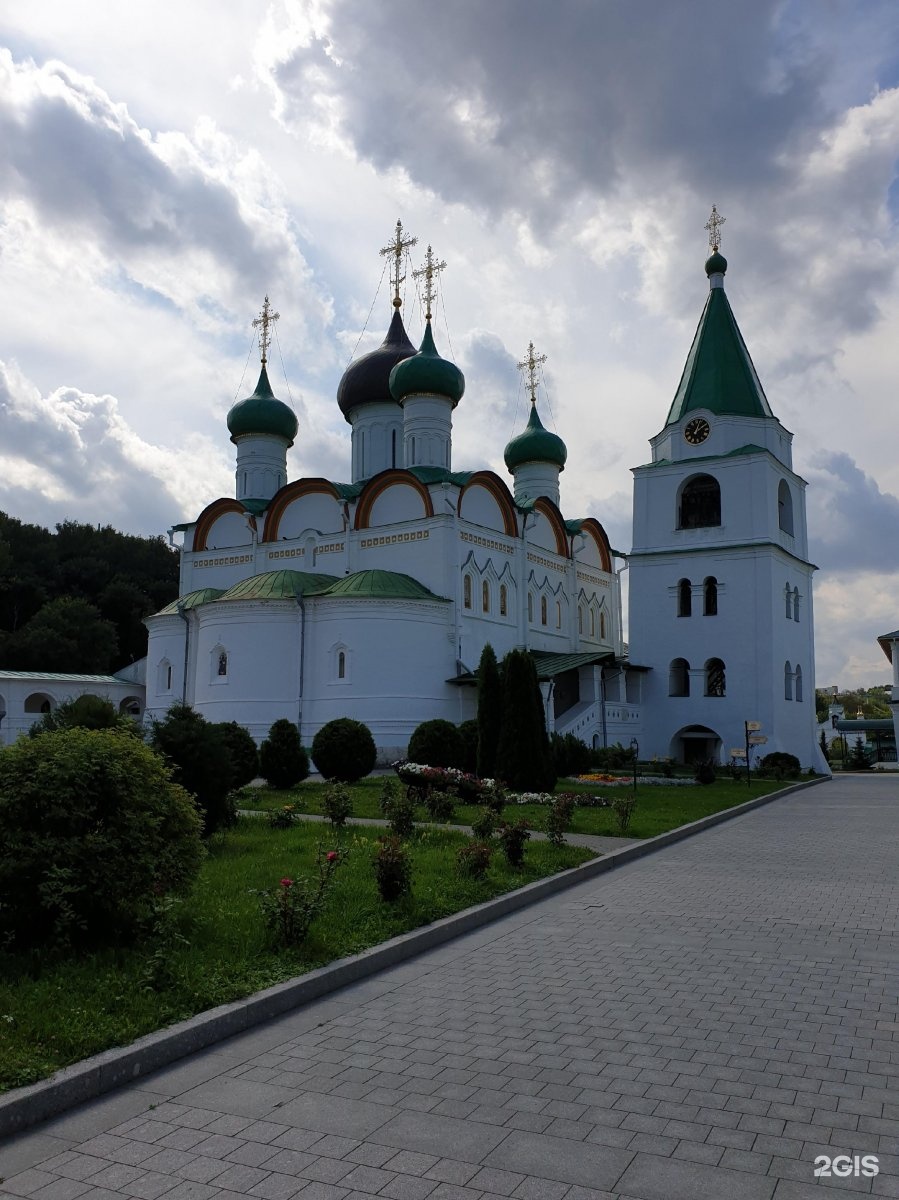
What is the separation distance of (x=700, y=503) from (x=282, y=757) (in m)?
19.7

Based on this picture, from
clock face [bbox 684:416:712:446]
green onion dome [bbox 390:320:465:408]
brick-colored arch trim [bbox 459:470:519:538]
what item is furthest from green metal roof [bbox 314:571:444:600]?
clock face [bbox 684:416:712:446]

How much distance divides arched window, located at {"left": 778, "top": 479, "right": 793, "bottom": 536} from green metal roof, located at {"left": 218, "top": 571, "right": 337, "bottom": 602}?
14.7m

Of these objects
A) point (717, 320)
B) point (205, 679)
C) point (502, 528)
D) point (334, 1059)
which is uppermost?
point (717, 320)

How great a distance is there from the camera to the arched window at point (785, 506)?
1253 inches

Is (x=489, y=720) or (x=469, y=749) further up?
(x=489, y=720)

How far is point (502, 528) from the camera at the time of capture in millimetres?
31406

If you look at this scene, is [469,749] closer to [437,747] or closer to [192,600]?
[437,747]

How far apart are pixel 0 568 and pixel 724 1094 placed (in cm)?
4712

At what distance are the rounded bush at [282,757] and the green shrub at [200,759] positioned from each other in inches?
278

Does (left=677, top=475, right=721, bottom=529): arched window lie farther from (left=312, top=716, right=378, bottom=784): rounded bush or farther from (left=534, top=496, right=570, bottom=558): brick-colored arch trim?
(left=312, top=716, right=378, bottom=784): rounded bush

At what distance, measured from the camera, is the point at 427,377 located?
103ft

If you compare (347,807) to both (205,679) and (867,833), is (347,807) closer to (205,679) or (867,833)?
(867,833)

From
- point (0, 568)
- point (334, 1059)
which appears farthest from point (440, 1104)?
point (0, 568)

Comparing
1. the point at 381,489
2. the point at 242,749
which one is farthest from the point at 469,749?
the point at 381,489
